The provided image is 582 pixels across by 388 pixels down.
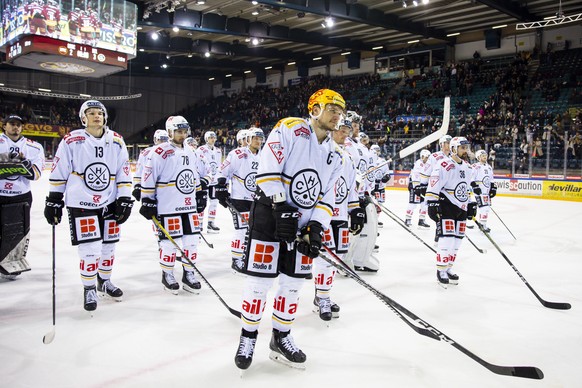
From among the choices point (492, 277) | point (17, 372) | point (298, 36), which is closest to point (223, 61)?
point (298, 36)

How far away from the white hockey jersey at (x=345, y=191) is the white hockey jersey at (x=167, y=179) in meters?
1.48

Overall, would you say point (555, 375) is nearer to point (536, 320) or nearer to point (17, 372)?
point (536, 320)

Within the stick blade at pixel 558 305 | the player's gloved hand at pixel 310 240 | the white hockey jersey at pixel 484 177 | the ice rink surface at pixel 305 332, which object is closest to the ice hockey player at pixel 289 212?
the player's gloved hand at pixel 310 240

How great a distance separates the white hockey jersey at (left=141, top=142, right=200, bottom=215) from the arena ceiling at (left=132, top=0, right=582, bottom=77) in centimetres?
1197

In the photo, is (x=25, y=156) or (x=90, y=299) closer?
(x=90, y=299)

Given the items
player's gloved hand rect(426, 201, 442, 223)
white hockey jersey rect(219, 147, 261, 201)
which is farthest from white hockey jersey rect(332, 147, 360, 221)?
white hockey jersey rect(219, 147, 261, 201)

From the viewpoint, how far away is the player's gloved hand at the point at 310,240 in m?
2.62

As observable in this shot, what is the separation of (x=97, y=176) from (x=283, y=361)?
7.04 ft

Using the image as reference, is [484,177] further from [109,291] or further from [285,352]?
[109,291]

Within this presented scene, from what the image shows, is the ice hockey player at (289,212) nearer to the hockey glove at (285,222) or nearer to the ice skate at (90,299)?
the hockey glove at (285,222)

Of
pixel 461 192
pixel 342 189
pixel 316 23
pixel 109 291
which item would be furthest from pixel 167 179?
pixel 316 23

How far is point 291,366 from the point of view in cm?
281

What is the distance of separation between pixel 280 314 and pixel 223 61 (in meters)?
28.1

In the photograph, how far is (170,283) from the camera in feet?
14.4
